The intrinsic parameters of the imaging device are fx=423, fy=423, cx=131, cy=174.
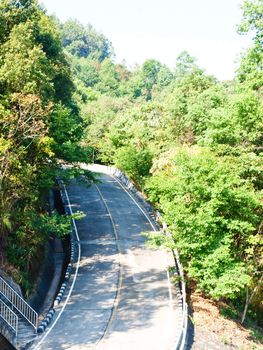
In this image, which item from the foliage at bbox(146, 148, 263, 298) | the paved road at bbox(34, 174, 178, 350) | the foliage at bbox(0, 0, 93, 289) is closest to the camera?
the paved road at bbox(34, 174, 178, 350)

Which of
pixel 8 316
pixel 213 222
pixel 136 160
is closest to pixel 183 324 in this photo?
pixel 213 222

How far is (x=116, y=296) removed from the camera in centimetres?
1875

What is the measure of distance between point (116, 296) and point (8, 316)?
5.03 m

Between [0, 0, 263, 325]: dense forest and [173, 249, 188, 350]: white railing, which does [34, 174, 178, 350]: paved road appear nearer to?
[173, 249, 188, 350]: white railing

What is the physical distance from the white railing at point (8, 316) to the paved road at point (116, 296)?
1.18 meters

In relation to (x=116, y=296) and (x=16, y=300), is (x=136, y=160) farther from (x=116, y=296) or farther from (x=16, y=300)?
(x=16, y=300)

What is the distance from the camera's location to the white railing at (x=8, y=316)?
15238 millimetres

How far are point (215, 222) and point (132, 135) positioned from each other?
27277 mm

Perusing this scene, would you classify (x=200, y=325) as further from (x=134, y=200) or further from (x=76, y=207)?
(x=134, y=200)

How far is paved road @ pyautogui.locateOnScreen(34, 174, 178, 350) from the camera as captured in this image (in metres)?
15.2

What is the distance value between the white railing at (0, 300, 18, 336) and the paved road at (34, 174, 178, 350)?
1.18 m

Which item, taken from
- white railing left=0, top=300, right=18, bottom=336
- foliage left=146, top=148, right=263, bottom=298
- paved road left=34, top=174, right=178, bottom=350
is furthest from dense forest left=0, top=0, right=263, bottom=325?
white railing left=0, top=300, right=18, bottom=336


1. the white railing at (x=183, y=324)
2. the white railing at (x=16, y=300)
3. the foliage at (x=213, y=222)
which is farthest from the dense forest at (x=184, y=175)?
the white railing at (x=16, y=300)

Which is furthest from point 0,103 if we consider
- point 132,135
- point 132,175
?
point 132,135
